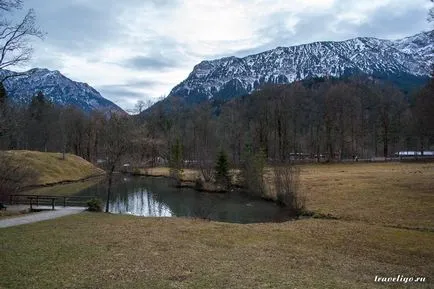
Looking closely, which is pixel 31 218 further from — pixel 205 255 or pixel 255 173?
pixel 255 173

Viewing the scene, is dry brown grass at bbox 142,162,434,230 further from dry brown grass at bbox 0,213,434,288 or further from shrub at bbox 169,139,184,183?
shrub at bbox 169,139,184,183

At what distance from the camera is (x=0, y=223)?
2259cm

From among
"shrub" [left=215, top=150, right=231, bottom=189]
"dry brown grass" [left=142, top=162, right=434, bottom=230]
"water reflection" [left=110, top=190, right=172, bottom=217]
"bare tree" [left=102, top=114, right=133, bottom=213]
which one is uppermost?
"bare tree" [left=102, top=114, right=133, bottom=213]

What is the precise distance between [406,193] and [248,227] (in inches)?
697

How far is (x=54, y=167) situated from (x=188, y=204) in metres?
41.0

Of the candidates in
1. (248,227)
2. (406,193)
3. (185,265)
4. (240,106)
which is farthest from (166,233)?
(240,106)

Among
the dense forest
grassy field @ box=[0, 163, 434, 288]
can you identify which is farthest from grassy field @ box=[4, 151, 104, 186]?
grassy field @ box=[0, 163, 434, 288]

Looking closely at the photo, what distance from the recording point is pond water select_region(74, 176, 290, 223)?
111ft

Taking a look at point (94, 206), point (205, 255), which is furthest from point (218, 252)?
point (94, 206)

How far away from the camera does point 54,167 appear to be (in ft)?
242

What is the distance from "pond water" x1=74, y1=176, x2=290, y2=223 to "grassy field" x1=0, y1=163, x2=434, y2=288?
28.3ft

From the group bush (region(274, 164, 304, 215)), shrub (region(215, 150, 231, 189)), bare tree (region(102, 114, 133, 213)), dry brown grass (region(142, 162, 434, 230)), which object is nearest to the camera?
dry brown grass (region(142, 162, 434, 230))

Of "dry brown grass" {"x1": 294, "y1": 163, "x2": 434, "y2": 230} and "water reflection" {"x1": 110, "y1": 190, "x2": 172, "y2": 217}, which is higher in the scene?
"dry brown grass" {"x1": 294, "y1": 163, "x2": 434, "y2": 230}

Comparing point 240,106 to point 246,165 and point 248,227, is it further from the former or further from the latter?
point 248,227
